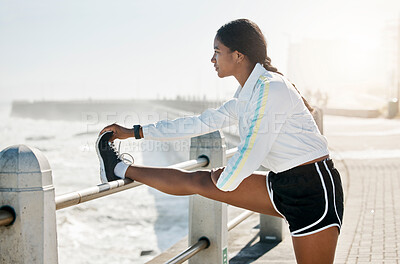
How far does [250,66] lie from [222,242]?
1.43 m

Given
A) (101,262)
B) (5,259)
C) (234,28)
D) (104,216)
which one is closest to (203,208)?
(234,28)

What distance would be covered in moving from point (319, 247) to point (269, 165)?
0.47m

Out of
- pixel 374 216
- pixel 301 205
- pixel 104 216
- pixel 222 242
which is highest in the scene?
pixel 301 205

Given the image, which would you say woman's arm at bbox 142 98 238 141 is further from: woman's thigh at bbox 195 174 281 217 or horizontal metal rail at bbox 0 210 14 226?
horizontal metal rail at bbox 0 210 14 226

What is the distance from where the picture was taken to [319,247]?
8.25ft

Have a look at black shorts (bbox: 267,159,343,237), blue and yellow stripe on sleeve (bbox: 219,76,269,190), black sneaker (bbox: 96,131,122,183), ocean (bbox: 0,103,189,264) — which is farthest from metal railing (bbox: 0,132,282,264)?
ocean (bbox: 0,103,189,264)

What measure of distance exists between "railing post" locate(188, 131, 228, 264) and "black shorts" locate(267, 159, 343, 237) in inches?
38.8

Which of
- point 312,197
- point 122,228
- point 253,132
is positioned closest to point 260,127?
point 253,132

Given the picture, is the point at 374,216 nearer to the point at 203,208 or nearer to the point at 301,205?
the point at 203,208

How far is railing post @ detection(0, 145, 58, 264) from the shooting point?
6.41ft

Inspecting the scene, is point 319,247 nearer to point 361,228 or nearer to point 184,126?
point 184,126

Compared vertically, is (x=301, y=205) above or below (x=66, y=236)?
above

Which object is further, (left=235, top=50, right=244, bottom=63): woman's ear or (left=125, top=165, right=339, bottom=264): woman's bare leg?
(left=125, top=165, right=339, bottom=264): woman's bare leg

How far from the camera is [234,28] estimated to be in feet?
8.69
